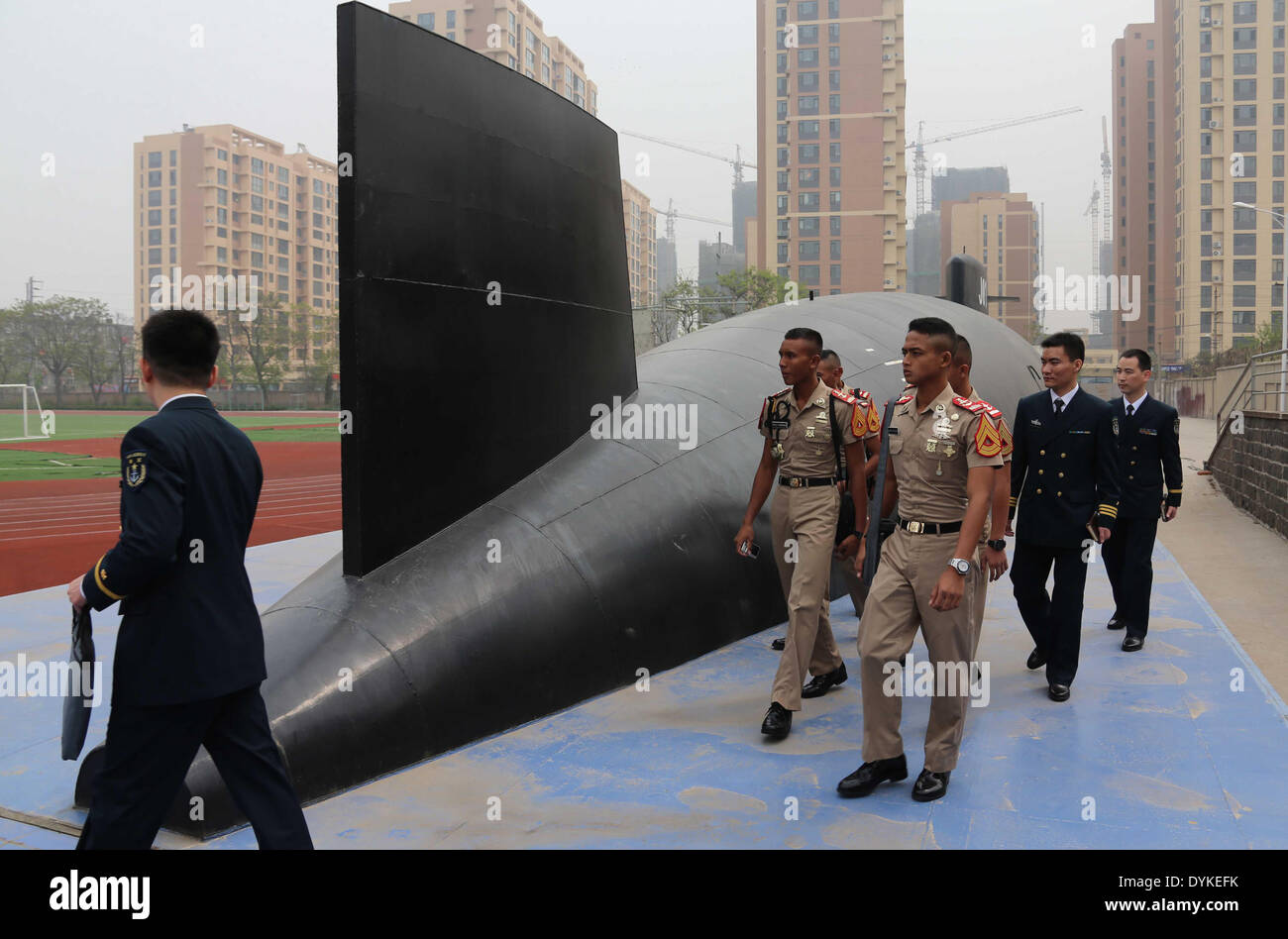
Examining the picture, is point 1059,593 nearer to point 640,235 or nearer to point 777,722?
point 777,722

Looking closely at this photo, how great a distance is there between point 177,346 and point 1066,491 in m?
5.20

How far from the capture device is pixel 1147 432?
7.72m

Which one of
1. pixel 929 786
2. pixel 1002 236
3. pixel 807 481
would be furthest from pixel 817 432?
pixel 1002 236

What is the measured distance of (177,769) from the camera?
127 inches

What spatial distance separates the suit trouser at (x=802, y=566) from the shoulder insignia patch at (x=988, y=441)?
1.28 m

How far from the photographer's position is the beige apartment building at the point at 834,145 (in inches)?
3339

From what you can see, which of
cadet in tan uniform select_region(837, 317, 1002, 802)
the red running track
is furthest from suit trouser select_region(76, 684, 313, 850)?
the red running track

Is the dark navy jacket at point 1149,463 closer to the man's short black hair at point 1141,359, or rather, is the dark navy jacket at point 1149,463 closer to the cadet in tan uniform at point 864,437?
the man's short black hair at point 1141,359

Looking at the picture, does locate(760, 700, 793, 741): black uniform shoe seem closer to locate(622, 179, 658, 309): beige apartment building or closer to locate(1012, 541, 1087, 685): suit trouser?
locate(1012, 541, 1087, 685): suit trouser

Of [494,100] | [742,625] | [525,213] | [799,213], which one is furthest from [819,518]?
[799,213]

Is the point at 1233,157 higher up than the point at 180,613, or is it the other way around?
the point at 1233,157

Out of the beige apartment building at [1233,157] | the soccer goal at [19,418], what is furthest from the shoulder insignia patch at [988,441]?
the beige apartment building at [1233,157]

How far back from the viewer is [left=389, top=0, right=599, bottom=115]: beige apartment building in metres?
75.8

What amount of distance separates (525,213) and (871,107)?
8593 cm
